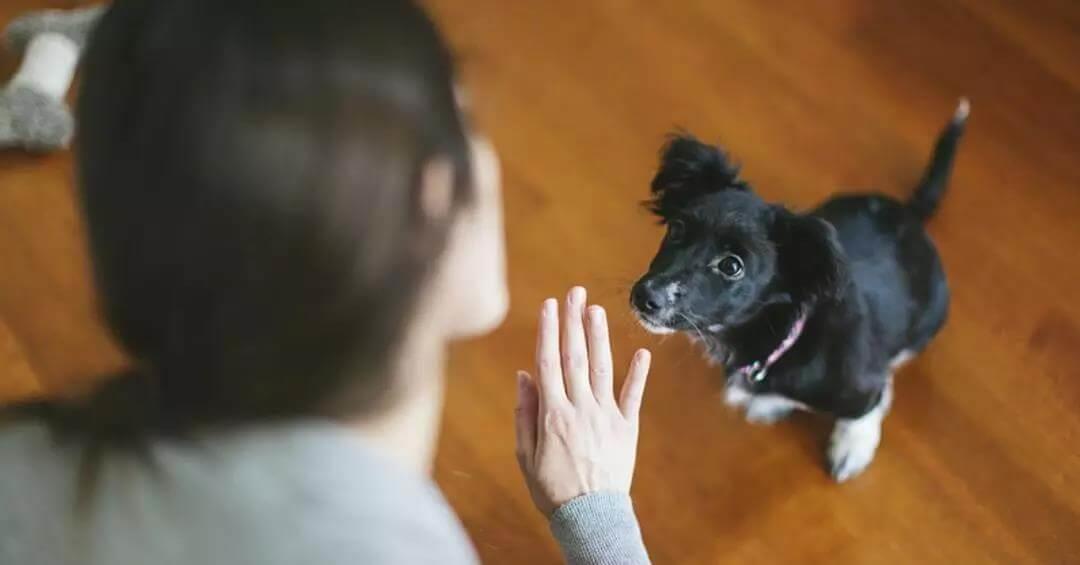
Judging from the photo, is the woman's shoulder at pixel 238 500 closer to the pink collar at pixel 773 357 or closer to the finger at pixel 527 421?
the finger at pixel 527 421

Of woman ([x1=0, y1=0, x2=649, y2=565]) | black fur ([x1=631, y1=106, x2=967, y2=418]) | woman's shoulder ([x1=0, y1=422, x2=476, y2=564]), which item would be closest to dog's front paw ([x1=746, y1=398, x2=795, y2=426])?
black fur ([x1=631, y1=106, x2=967, y2=418])

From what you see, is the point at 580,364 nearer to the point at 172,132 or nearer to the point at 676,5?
the point at 172,132

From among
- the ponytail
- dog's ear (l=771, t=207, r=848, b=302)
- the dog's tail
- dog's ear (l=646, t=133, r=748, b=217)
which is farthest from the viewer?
the dog's tail

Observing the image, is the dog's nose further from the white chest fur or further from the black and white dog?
the white chest fur

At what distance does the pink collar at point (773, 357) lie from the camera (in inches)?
51.9

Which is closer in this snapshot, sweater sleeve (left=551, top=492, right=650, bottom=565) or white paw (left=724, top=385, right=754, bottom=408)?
sweater sleeve (left=551, top=492, right=650, bottom=565)

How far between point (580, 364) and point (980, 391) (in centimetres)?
87

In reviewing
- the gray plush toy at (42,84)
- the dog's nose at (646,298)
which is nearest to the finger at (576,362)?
the dog's nose at (646,298)

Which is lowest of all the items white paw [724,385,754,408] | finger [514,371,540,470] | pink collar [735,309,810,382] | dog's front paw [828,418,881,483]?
dog's front paw [828,418,881,483]

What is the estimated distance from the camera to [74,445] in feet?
2.05

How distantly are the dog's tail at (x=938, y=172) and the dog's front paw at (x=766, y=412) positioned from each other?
0.40m

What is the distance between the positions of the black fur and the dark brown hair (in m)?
0.73

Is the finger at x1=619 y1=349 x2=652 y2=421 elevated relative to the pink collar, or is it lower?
elevated

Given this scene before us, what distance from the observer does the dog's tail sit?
5.29 ft
